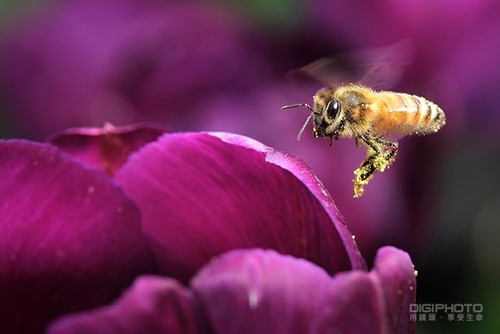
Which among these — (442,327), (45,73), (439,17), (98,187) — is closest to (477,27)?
(439,17)

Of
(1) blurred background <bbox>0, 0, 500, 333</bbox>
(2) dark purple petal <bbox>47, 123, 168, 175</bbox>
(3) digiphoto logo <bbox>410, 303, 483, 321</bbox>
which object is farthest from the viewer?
(1) blurred background <bbox>0, 0, 500, 333</bbox>

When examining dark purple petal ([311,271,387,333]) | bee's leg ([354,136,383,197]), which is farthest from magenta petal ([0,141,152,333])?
bee's leg ([354,136,383,197])

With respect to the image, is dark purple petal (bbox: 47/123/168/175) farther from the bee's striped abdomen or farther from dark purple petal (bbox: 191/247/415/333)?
the bee's striped abdomen

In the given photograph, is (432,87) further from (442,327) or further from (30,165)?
(30,165)

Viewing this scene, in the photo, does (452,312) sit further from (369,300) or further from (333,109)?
(369,300)

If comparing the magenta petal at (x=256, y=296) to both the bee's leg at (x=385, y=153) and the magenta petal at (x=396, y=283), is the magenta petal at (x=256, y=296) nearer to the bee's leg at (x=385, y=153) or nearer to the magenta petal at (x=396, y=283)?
the magenta petal at (x=396, y=283)

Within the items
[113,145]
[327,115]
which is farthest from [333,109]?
[113,145]
